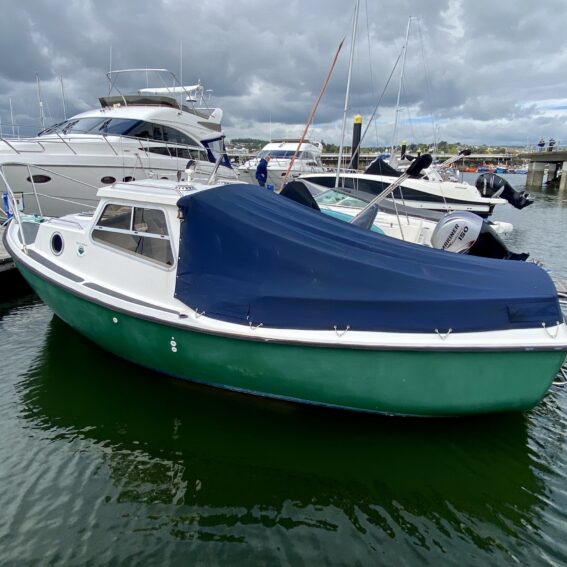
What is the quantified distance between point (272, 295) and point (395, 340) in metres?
1.23

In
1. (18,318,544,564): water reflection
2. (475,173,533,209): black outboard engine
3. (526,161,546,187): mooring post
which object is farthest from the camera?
(526,161,546,187): mooring post

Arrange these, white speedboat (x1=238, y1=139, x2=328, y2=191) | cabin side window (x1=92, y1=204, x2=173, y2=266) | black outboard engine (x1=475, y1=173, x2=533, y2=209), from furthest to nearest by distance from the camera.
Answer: white speedboat (x1=238, y1=139, x2=328, y2=191), black outboard engine (x1=475, y1=173, x2=533, y2=209), cabin side window (x1=92, y1=204, x2=173, y2=266)

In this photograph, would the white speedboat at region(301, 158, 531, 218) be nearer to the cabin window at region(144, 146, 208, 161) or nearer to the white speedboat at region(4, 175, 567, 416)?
the cabin window at region(144, 146, 208, 161)

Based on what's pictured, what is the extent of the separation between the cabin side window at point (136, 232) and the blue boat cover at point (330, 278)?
378mm

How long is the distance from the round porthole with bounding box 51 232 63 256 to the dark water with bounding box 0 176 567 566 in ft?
5.89

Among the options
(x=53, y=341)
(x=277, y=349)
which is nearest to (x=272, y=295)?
(x=277, y=349)

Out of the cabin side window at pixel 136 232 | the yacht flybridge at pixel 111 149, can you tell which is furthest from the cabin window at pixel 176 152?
the cabin side window at pixel 136 232

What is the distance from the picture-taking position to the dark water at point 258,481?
128 inches

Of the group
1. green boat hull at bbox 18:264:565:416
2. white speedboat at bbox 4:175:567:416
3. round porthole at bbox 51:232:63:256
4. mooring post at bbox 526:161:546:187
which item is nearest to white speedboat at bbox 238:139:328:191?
round porthole at bbox 51:232:63:256

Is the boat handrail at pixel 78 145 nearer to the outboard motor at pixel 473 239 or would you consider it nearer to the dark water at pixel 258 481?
the dark water at pixel 258 481

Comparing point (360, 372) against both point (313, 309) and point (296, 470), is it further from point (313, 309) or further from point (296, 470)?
point (296, 470)

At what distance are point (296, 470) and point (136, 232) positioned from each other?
313 centimetres

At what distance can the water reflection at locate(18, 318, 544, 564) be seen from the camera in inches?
134

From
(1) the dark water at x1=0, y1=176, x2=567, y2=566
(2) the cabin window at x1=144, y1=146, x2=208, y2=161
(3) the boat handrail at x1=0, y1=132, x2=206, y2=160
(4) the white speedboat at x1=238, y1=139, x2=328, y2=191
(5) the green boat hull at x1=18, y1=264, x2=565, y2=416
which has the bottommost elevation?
(1) the dark water at x1=0, y1=176, x2=567, y2=566
